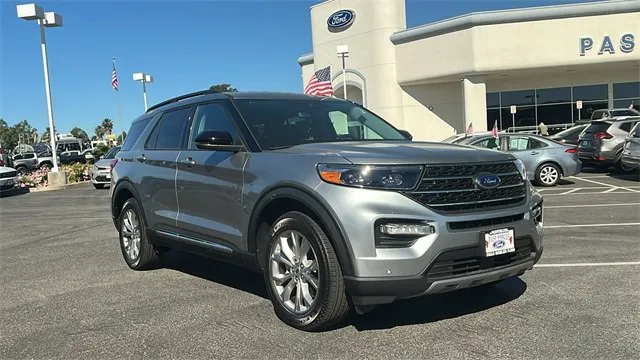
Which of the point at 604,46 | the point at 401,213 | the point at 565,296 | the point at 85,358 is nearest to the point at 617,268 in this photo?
the point at 565,296

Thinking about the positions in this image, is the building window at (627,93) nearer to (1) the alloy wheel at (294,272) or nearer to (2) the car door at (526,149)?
(2) the car door at (526,149)

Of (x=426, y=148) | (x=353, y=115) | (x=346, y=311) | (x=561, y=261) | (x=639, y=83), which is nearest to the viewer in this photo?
(x=346, y=311)

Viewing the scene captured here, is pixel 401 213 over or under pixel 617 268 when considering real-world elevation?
over

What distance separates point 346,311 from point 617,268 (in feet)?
10.7

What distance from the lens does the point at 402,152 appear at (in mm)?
4074

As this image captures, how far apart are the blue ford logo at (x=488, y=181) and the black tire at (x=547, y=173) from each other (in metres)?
11.5

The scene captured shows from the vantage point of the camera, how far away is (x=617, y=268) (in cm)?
571

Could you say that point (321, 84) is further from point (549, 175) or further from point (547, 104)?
point (547, 104)

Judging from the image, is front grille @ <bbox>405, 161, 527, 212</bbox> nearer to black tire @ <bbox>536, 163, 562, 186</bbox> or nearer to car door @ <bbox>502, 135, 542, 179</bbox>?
car door @ <bbox>502, 135, 542, 179</bbox>

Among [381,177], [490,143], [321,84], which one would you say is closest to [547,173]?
[490,143]

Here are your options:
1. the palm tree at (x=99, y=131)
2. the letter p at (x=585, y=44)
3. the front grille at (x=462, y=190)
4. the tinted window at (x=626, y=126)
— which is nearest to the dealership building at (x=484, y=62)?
the letter p at (x=585, y=44)

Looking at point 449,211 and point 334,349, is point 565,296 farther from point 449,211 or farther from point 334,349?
point 334,349

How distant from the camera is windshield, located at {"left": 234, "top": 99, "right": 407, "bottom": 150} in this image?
4.88m

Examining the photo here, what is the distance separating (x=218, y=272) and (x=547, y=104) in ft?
93.4
